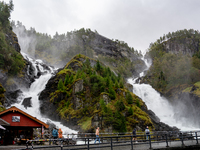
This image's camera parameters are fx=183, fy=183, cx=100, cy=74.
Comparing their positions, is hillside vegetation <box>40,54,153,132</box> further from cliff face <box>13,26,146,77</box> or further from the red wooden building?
cliff face <box>13,26,146,77</box>

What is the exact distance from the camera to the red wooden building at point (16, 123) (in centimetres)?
2295

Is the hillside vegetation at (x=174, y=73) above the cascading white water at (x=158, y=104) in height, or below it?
above

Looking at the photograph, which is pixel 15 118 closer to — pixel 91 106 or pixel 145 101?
pixel 91 106

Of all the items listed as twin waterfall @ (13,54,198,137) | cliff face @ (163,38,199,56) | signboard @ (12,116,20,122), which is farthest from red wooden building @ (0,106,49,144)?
cliff face @ (163,38,199,56)

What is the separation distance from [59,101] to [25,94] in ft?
41.8

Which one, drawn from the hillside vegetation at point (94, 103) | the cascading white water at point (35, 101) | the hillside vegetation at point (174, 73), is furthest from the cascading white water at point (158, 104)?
the cascading white water at point (35, 101)

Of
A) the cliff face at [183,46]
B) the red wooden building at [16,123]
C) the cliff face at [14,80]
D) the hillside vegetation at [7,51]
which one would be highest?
the cliff face at [183,46]

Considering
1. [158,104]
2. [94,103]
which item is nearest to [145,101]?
[158,104]

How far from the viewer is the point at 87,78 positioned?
1999 inches

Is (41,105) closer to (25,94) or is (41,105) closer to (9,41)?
(25,94)

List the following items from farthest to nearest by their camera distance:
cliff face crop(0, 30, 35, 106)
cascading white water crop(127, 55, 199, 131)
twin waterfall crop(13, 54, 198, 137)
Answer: cascading white water crop(127, 55, 199, 131) < cliff face crop(0, 30, 35, 106) < twin waterfall crop(13, 54, 198, 137)

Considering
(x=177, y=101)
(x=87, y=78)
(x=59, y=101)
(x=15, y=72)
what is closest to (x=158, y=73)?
(x=177, y=101)

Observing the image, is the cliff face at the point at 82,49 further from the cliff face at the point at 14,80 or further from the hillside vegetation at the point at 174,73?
the cliff face at the point at 14,80

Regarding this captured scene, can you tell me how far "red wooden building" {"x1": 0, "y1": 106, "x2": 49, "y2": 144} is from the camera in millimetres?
22953
